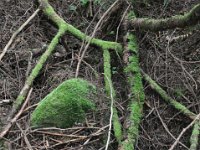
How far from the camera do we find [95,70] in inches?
164

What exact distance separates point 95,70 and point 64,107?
0.83m

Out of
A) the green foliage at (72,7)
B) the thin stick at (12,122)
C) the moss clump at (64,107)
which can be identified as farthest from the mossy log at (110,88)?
the green foliage at (72,7)

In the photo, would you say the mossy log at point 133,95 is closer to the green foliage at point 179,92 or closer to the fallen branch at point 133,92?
the fallen branch at point 133,92

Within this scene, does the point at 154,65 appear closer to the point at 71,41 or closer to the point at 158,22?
the point at 158,22

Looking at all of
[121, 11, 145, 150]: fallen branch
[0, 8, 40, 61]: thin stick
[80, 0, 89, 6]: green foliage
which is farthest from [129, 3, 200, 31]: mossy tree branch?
[0, 8, 40, 61]: thin stick

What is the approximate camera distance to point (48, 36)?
474cm

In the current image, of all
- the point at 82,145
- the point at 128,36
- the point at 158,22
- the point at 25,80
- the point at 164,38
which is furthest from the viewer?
the point at 164,38

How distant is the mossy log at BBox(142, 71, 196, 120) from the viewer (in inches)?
141

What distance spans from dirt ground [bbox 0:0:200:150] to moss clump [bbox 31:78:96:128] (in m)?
0.08

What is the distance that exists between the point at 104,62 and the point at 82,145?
116 cm

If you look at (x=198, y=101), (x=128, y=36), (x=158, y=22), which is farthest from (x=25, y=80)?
Result: (x=198, y=101)

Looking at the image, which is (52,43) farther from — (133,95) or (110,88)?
(133,95)

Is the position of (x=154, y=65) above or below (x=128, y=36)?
below

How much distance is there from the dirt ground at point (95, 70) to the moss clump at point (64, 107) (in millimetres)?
78
